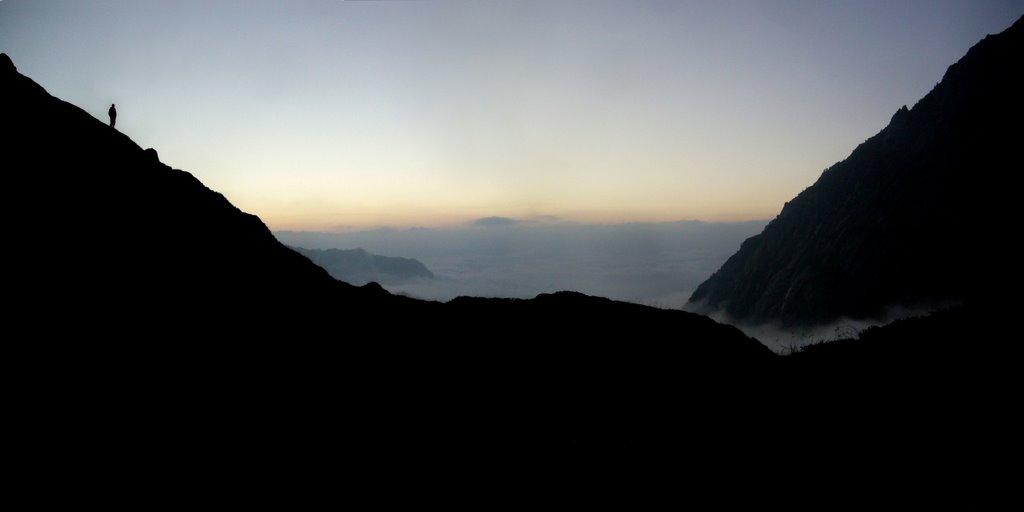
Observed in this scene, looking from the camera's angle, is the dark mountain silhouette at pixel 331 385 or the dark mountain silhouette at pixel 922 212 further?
the dark mountain silhouette at pixel 922 212

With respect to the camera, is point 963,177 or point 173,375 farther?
point 963,177

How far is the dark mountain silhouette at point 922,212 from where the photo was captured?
118125 mm

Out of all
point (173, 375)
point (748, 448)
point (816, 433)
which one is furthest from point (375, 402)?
point (816, 433)

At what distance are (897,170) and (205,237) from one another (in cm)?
19878

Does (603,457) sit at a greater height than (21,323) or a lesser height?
lesser

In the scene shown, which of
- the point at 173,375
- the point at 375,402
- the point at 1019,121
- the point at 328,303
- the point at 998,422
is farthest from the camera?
the point at 1019,121

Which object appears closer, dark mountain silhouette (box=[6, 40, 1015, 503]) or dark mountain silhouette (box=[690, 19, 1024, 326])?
dark mountain silhouette (box=[6, 40, 1015, 503])

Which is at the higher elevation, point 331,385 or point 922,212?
point 922,212

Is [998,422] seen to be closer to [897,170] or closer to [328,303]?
[328,303]

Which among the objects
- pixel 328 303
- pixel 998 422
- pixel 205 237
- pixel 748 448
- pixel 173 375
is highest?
pixel 205 237

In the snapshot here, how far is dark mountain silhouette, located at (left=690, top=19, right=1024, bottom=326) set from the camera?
118 metres

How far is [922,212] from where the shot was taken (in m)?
133

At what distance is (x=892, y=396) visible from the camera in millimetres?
17344

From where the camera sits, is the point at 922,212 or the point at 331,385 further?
the point at 922,212
